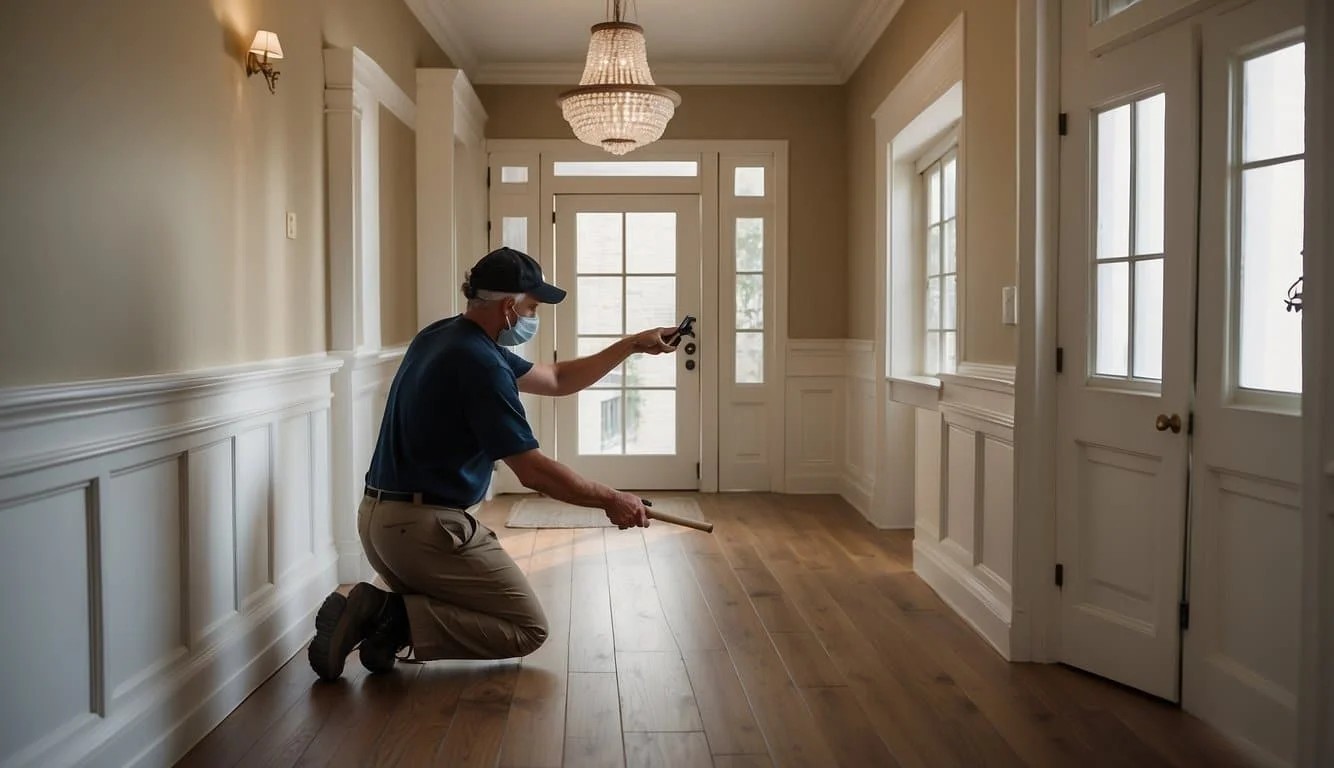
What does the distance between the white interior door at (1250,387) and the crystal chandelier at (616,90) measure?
2.32m

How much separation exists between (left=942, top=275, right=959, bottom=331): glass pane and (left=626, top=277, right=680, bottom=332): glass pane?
202 centimetres

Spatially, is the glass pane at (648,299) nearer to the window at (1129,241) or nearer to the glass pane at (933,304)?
the glass pane at (933,304)

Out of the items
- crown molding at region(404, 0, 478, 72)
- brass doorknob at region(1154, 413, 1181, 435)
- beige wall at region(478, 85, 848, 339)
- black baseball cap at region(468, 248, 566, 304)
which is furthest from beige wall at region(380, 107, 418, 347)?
brass doorknob at region(1154, 413, 1181, 435)

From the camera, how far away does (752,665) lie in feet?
11.3

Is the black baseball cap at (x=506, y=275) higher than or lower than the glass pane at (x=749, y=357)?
higher

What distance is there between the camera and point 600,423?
711cm

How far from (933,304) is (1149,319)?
267 cm

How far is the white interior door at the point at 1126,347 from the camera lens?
2.93 m

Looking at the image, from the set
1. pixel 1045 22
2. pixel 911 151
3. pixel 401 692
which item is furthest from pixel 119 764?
pixel 911 151

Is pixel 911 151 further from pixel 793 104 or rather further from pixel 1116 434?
pixel 1116 434

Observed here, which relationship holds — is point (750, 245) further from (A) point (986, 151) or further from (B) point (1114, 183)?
(B) point (1114, 183)

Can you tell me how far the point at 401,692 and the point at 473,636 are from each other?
29cm

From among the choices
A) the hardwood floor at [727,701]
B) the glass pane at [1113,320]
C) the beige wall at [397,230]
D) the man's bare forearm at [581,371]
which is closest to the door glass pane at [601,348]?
the beige wall at [397,230]

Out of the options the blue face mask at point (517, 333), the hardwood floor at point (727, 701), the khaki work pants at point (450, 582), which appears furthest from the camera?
the blue face mask at point (517, 333)
